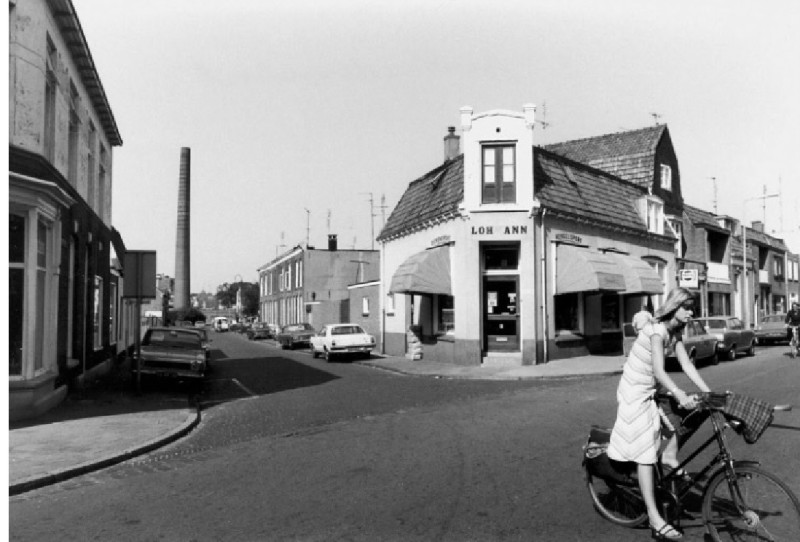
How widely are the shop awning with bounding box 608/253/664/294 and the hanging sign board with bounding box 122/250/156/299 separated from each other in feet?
50.5

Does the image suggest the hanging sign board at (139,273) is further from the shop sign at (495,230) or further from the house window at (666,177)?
the house window at (666,177)

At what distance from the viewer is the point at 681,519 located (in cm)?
518

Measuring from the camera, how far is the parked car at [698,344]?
18.1 m

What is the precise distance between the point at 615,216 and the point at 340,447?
18762 millimetres

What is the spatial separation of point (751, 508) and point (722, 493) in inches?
8.2

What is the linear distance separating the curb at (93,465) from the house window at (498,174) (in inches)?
508

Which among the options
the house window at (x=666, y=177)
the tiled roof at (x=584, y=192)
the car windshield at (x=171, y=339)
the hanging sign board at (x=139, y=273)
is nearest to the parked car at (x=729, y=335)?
the tiled roof at (x=584, y=192)

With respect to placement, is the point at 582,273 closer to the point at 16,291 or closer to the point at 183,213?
the point at 16,291

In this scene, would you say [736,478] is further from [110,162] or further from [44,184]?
[110,162]

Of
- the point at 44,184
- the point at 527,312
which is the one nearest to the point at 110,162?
the point at 44,184

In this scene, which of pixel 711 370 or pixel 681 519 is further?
pixel 711 370

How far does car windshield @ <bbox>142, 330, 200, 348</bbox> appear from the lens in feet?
55.4

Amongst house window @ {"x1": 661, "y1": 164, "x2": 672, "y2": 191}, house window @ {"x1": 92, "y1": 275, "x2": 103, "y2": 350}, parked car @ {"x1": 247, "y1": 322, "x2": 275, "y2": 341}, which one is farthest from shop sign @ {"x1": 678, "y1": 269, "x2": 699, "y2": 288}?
parked car @ {"x1": 247, "y1": 322, "x2": 275, "y2": 341}

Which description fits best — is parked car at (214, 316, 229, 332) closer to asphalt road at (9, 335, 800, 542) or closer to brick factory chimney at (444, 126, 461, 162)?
brick factory chimney at (444, 126, 461, 162)
